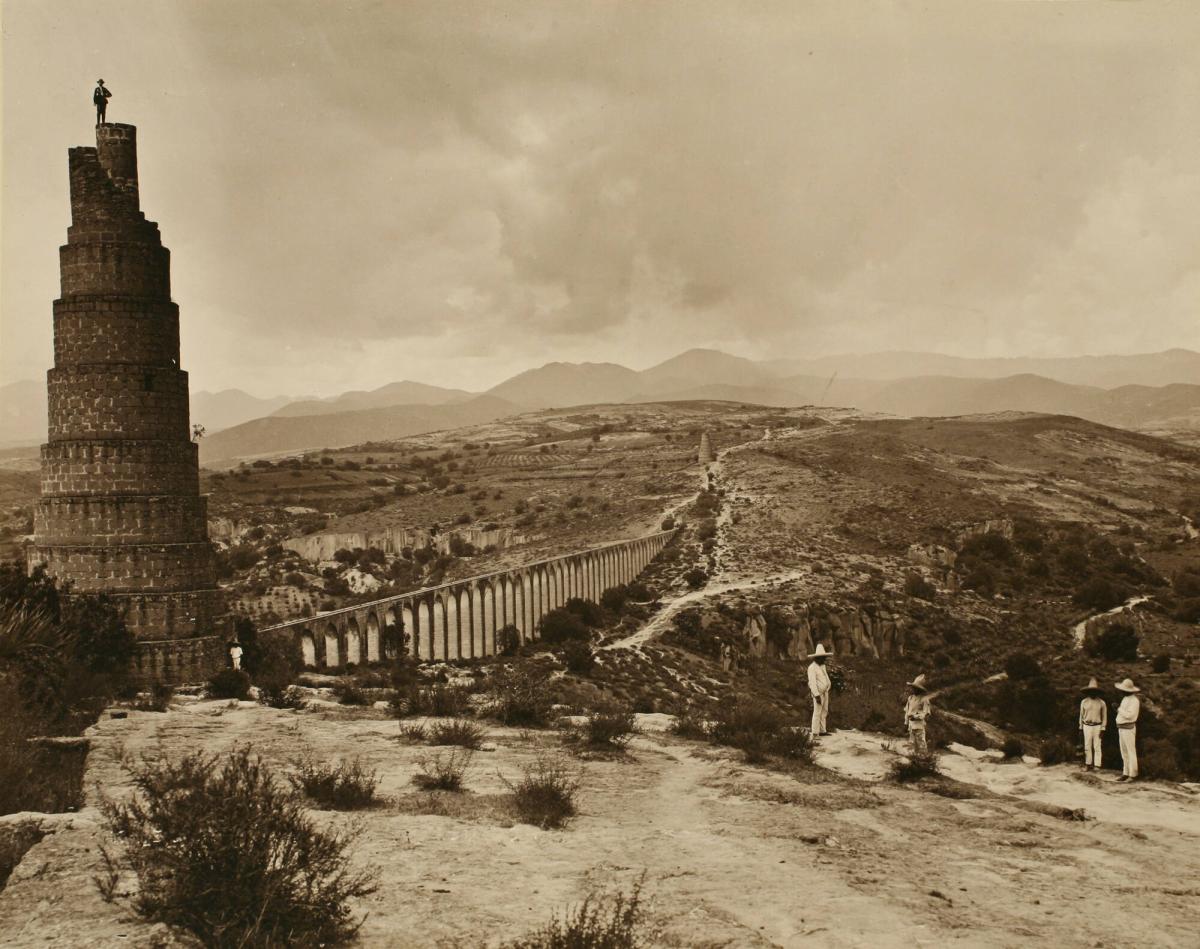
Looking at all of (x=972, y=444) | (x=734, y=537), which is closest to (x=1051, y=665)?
(x=734, y=537)

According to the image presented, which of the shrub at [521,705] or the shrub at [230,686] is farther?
the shrub at [230,686]

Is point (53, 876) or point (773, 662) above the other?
point (53, 876)

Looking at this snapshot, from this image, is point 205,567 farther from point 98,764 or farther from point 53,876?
point 53,876

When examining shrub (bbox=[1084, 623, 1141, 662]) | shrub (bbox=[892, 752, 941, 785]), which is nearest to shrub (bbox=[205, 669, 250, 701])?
shrub (bbox=[892, 752, 941, 785])

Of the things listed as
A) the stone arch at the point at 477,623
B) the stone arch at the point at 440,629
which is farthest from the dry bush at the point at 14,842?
the stone arch at the point at 477,623

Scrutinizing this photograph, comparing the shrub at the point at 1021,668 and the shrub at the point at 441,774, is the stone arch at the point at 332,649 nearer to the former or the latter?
the shrub at the point at 441,774

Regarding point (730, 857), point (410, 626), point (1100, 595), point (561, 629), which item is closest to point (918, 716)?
point (730, 857)

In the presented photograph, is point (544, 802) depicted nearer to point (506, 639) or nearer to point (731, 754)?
point (731, 754)
